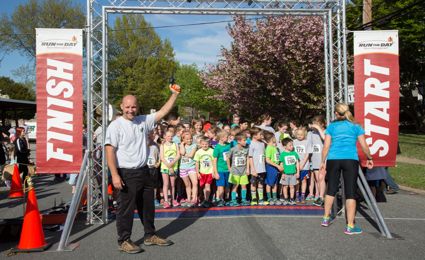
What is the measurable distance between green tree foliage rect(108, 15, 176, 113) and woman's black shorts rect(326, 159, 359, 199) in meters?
44.2

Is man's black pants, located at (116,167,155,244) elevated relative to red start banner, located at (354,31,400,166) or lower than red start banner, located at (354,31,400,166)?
lower

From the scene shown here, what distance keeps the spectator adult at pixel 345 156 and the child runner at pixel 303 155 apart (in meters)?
2.53

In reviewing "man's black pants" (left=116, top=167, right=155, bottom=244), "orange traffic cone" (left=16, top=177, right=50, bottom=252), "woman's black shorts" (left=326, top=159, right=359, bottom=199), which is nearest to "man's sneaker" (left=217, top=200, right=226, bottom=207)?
"woman's black shorts" (left=326, top=159, right=359, bottom=199)

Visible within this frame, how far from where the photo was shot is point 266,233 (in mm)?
6219

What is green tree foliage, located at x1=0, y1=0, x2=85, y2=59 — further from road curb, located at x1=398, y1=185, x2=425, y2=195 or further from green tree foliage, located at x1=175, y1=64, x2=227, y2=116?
road curb, located at x1=398, y1=185, x2=425, y2=195

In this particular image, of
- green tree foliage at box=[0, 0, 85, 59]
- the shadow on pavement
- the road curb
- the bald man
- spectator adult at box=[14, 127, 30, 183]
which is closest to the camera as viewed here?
the bald man

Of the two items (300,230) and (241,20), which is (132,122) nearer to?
(300,230)

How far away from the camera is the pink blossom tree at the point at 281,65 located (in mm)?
20453

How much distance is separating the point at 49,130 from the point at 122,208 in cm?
225

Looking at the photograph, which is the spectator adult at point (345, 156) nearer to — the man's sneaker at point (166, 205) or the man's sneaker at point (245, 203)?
the man's sneaker at point (245, 203)

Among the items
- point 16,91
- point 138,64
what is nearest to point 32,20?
point 138,64

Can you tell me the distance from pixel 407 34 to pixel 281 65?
10.3 metres

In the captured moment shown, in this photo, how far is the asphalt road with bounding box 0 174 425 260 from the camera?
525 cm

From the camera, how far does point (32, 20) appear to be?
41688 mm
